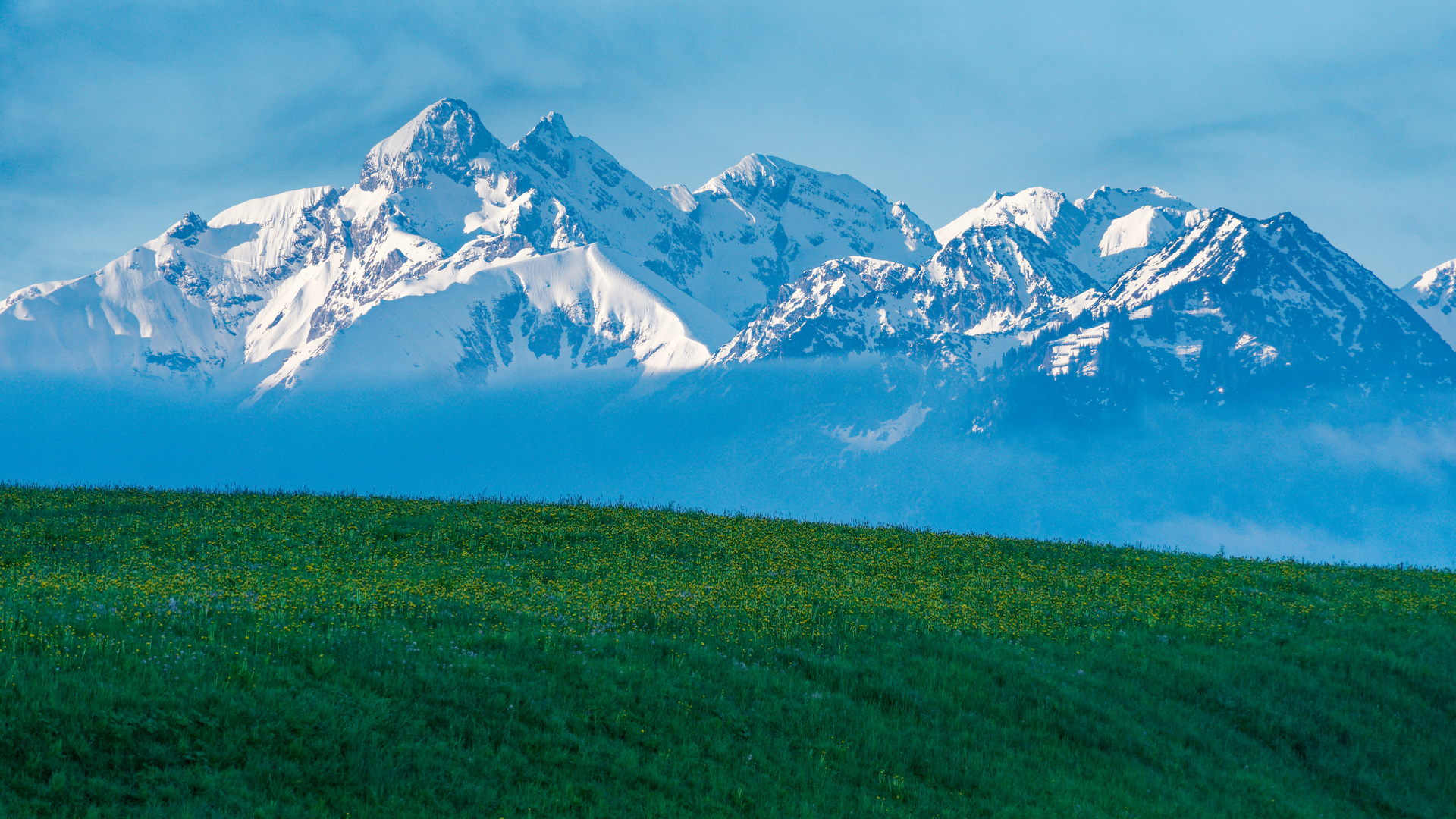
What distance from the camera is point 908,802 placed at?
18500mm

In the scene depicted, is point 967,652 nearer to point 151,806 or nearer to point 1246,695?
point 1246,695

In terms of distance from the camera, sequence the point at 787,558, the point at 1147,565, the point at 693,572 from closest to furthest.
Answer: the point at 693,572, the point at 787,558, the point at 1147,565

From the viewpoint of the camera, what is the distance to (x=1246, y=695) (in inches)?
992

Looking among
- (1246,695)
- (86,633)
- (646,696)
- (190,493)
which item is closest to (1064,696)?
(1246,695)

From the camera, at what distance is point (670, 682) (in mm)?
21516

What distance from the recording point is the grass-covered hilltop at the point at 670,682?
16297 mm

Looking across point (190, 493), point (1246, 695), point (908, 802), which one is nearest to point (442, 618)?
point (908, 802)

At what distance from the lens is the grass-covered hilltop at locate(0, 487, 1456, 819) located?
16.3m

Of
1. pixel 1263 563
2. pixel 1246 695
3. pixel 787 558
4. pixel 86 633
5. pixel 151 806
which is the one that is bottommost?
pixel 151 806

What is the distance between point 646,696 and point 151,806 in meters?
9.11

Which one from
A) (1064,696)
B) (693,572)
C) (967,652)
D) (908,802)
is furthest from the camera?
(693,572)

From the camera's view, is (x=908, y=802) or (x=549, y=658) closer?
(x=908, y=802)

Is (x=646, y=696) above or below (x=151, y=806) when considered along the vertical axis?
above

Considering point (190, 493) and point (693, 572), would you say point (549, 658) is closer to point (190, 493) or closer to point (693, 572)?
point (693, 572)
